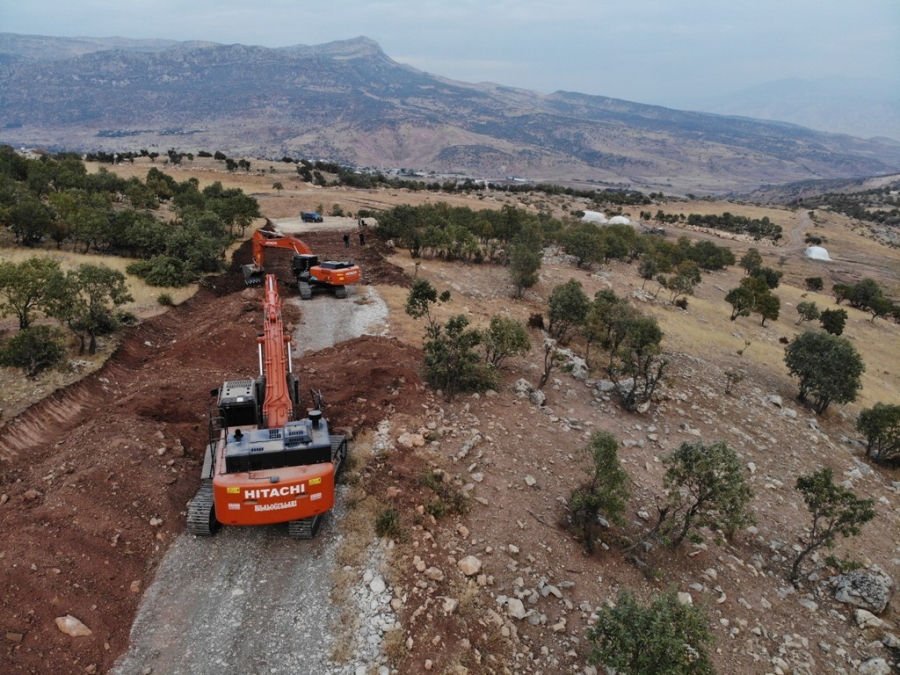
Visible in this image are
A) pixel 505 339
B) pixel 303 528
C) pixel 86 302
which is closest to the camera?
pixel 303 528

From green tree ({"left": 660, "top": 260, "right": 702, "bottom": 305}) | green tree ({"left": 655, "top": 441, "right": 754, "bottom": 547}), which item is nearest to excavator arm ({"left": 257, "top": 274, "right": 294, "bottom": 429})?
green tree ({"left": 655, "top": 441, "right": 754, "bottom": 547})

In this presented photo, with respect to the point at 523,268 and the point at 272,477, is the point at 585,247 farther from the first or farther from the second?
the point at 272,477

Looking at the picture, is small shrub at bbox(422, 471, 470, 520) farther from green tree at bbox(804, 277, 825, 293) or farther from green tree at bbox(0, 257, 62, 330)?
green tree at bbox(804, 277, 825, 293)

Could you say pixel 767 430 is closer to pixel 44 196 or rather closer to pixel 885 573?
pixel 885 573

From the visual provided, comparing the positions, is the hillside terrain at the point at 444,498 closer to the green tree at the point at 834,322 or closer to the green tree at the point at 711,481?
the green tree at the point at 711,481

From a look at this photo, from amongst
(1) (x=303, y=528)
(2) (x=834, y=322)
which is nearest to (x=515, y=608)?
(1) (x=303, y=528)

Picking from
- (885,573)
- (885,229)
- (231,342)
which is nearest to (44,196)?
(231,342)
